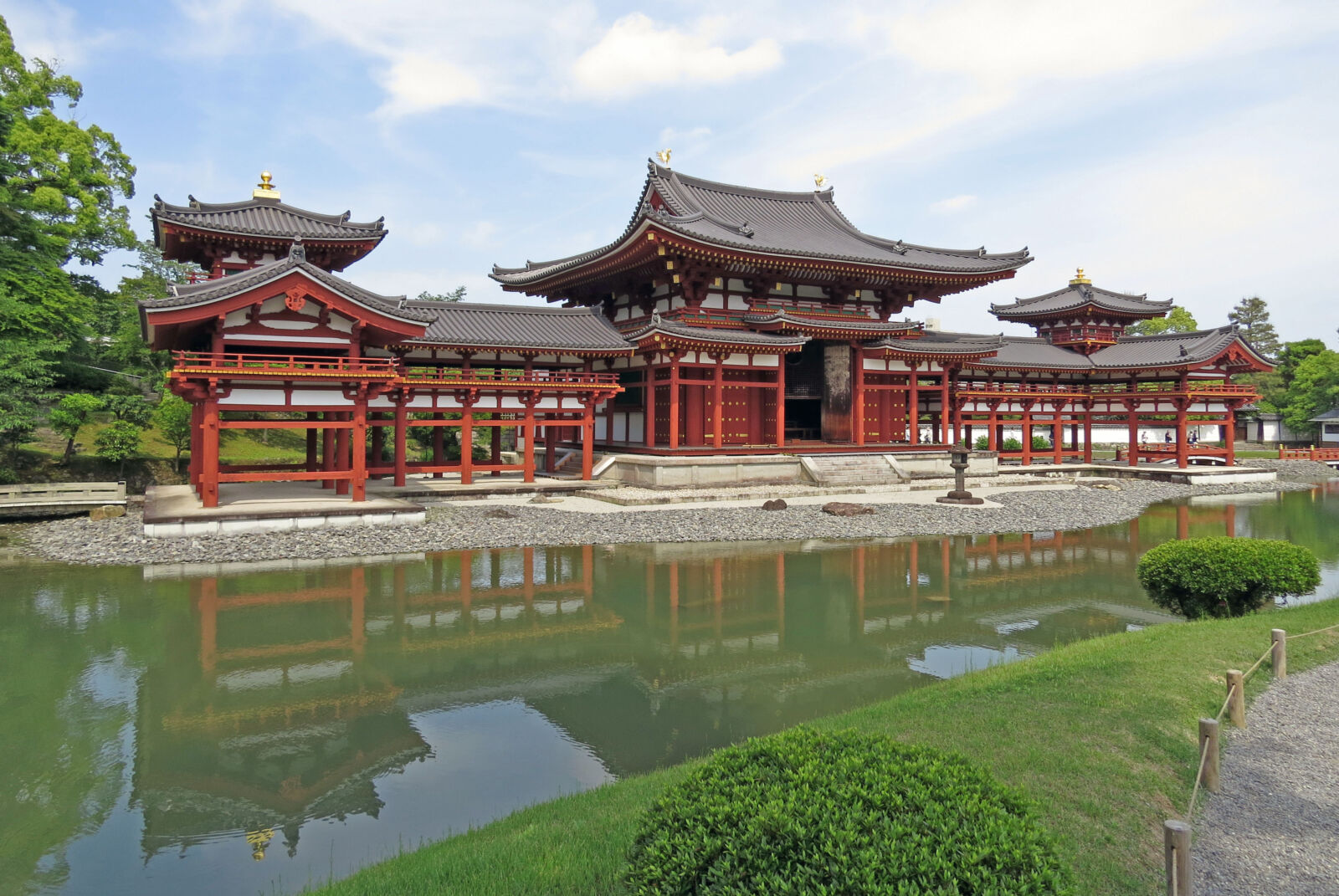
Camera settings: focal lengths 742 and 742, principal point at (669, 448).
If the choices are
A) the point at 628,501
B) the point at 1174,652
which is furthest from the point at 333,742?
the point at 628,501

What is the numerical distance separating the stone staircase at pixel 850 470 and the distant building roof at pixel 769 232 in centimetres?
767

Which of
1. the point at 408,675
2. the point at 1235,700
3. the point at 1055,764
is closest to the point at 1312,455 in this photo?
the point at 1235,700

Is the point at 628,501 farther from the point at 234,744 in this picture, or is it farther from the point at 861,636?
the point at 234,744

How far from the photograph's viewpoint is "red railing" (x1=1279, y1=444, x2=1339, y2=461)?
4691 cm

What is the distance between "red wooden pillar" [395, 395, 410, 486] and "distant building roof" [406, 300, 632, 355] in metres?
2.09

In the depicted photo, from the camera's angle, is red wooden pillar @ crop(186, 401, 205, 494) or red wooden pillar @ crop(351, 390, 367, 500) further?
red wooden pillar @ crop(186, 401, 205, 494)

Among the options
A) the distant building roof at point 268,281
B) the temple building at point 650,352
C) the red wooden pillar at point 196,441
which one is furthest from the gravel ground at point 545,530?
the distant building roof at point 268,281

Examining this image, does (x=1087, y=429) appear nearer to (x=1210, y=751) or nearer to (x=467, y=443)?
(x=467, y=443)

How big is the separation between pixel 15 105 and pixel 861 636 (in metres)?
35.3

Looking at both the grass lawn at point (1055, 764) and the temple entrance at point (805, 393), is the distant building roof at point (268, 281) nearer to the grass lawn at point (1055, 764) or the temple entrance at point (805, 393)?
the grass lawn at point (1055, 764)

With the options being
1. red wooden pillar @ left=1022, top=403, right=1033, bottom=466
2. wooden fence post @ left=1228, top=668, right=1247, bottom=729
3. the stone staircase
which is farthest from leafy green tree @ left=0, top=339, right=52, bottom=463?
red wooden pillar @ left=1022, top=403, right=1033, bottom=466

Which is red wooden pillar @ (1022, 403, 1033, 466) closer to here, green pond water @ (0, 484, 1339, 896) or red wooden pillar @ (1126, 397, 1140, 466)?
red wooden pillar @ (1126, 397, 1140, 466)

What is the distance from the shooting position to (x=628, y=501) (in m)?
22.7

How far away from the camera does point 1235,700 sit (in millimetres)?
6402
